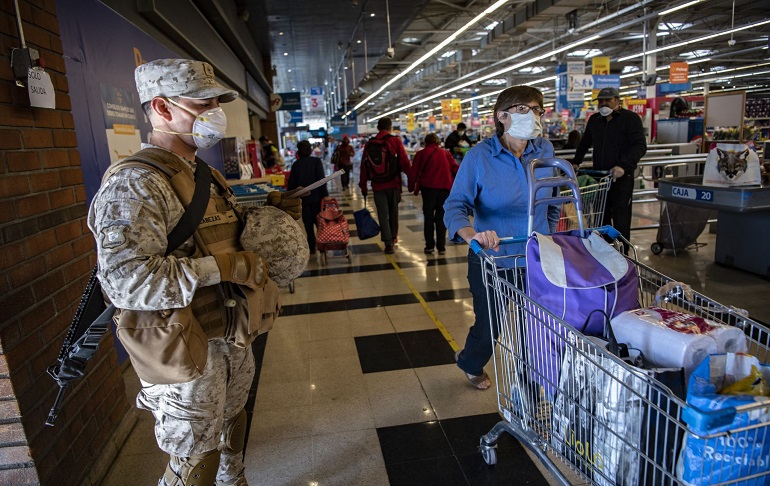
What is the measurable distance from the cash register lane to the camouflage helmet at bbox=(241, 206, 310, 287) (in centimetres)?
412

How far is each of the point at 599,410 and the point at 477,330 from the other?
125 cm

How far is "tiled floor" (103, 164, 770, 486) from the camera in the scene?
8.12 feet

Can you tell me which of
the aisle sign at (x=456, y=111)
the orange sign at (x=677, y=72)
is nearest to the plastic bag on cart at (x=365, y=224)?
the orange sign at (x=677, y=72)

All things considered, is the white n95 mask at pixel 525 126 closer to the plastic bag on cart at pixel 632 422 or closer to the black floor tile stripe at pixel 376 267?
the plastic bag on cart at pixel 632 422

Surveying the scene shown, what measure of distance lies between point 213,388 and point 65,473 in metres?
0.96

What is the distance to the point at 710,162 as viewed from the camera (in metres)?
4.66

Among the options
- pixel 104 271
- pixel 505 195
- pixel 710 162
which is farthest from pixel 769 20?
pixel 104 271

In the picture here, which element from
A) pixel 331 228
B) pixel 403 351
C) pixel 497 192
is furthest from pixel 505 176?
pixel 331 228

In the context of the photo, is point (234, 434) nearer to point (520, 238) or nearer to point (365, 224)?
point (520, 238)

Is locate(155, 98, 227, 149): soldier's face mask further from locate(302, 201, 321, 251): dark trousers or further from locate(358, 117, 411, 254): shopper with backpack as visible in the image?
locate(302, 201, 321, 251): dark trousers

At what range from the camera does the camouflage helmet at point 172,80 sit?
1.62 metres

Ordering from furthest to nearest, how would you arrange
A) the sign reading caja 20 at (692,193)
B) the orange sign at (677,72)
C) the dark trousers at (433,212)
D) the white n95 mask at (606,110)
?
the orange sign at (677,72) → the dark trousers at (433,212) → the white n95 mask at (606,110) → the sign reading caja 20 at (692,193)

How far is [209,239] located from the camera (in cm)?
169

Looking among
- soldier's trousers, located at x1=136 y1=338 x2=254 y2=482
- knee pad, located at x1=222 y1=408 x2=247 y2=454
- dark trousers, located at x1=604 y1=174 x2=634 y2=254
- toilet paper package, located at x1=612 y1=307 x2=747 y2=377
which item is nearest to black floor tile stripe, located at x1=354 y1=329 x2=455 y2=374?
knee pad, located at x1=222 y1=408 x2=247 y2=454
